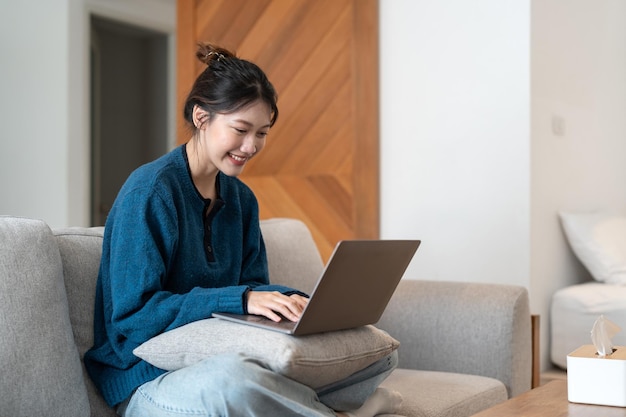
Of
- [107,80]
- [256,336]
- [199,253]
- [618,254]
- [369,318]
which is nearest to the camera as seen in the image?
[256,336]

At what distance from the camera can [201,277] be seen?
6.51ft

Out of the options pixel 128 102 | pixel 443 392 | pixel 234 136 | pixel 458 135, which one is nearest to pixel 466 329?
pixel 443 392

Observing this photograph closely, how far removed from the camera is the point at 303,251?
2.65m

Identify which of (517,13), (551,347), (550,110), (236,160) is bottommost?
(551,347)

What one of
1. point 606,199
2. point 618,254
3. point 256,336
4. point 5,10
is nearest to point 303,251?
point 256,336

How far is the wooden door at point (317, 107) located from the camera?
13.0 feet

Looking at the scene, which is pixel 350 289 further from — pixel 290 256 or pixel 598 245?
pixel 598 245

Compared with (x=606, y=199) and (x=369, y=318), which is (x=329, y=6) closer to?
(x=606, y=199)

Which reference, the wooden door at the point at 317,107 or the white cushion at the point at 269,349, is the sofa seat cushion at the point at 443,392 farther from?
the wooden door at the point at 317,107

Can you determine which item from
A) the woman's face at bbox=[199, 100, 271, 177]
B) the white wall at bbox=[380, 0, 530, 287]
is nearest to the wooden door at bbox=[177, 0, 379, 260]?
the white wall at bbox=[380, 0, 530, 287]

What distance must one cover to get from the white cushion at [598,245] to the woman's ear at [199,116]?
2.24 meters

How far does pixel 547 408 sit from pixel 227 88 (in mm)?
1033

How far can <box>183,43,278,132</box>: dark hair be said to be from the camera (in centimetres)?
201

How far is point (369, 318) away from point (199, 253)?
1.44ft
